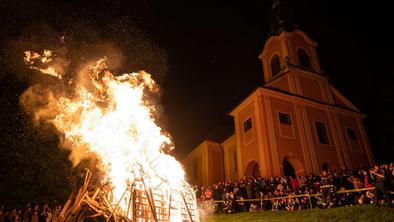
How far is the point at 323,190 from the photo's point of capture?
543 inches

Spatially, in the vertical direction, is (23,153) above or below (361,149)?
below

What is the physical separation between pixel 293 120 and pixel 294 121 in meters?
0.12

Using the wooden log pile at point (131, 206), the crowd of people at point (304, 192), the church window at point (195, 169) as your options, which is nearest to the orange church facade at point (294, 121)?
the crowd of people at point (304, 192)

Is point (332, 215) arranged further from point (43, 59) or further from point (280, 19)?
point (280, 19)

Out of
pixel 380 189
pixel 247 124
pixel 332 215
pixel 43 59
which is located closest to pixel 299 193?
pixel 332 215

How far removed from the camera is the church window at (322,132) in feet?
80.7

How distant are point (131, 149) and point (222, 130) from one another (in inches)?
1205

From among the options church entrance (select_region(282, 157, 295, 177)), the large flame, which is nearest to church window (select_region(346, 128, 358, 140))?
church entrance (select_region(282, 157, 295, 177))

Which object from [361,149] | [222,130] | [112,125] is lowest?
[112,125]

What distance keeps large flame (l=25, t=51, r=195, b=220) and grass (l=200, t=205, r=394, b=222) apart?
6622 millimetres

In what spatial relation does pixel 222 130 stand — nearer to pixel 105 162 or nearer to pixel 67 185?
pixel 67 185

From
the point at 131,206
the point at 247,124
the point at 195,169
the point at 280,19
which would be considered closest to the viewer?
the point at 131,206

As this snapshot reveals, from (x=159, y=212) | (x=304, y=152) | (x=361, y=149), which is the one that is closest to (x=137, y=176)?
(x=159, y=212)

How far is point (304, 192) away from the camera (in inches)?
587
